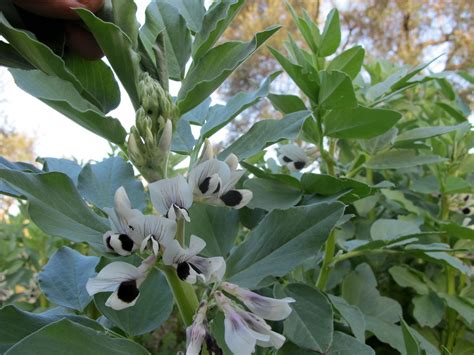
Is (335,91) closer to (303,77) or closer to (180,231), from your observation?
(303,77)

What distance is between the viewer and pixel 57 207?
1.67 feet

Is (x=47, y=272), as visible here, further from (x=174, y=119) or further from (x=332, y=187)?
(x=332, y=187)

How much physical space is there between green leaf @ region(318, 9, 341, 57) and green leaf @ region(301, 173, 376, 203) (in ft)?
1.05

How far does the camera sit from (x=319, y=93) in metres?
0.76

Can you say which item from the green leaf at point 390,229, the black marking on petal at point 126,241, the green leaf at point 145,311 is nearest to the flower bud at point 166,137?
the black marking on petal at point 126,241

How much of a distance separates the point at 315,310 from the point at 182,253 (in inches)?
8.2

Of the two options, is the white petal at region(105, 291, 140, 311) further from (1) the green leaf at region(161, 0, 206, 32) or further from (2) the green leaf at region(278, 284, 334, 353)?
(1) the green leaf at region(161, 0, 206, 32)

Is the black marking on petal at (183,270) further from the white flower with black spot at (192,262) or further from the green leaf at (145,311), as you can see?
the green leaf at (145,311)

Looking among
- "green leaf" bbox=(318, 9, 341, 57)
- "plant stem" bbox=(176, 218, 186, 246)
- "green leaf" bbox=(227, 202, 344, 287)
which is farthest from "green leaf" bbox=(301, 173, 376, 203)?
"green leaf" bbox=(318, 9, 341, 57)

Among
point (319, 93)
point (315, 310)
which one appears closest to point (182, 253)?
point (315, 310)

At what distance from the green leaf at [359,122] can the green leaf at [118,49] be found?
1.07 ft

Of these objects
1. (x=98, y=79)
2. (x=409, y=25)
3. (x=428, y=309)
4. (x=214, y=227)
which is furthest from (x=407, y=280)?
(x=409, y=25)

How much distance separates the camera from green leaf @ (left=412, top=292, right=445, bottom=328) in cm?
101

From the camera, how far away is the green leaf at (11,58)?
58cm
